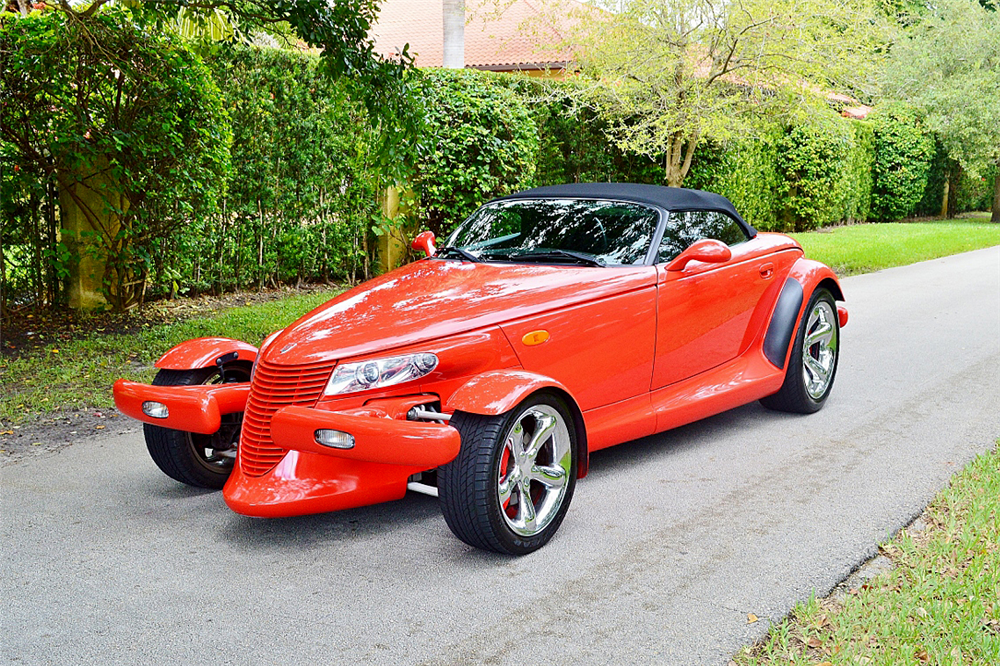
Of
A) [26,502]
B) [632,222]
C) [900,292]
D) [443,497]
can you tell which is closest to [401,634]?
[443,497]

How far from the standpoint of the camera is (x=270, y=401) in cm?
396

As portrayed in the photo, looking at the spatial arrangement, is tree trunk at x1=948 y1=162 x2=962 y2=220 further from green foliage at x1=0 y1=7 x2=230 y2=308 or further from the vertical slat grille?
the vertical slat grille

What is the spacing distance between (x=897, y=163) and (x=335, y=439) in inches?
1088

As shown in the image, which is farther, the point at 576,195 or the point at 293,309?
the point at 293,309

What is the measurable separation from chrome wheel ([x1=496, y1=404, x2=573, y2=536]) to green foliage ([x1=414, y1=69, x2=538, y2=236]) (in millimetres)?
6955

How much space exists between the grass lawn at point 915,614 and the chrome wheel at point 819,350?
6.75ft

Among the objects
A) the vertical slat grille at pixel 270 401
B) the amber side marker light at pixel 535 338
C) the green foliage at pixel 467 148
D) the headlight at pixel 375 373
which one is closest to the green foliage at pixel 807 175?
the green foliage at pixel 467 148

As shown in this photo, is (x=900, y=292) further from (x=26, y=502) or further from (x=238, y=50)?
(x=26, y=502)

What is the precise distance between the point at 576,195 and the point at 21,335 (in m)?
5.49

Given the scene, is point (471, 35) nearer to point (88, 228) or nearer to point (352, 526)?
point (88, 228)

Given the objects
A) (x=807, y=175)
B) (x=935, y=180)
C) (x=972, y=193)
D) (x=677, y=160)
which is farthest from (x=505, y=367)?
(x=972, y=193)

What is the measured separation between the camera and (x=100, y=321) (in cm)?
880

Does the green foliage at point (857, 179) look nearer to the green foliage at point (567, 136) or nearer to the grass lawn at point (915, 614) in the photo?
the green foliage at point (567, 136)

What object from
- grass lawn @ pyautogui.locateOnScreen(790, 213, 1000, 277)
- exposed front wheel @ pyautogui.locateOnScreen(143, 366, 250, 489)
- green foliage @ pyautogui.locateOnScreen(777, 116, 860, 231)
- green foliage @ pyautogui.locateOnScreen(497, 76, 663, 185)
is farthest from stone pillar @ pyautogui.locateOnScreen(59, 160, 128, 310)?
green foliage @ pyautogui.locateOnScreen(777, 116, 860, 231)
